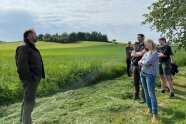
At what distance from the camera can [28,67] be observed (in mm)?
Result: 8312

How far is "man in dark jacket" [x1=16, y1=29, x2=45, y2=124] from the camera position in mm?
8305

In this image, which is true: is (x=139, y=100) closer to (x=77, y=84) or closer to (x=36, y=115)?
(x=36, y=115)

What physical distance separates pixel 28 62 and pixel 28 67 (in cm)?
14

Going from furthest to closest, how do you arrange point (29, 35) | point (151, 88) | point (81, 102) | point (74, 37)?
point (74, 37)
point (81, 102)
point (151, 88)
point (29, 35)

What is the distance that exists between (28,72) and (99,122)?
2.05 meters

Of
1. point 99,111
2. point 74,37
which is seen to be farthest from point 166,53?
point 74,37

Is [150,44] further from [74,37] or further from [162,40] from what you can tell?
[74,37]

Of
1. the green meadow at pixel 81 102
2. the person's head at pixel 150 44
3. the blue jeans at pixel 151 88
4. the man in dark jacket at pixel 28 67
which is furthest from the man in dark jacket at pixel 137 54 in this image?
the man in dark jacket at pixel 28 67

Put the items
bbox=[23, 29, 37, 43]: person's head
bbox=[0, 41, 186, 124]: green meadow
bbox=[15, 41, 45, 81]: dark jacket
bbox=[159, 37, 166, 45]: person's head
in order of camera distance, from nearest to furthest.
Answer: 1. bbox=[15, 41, 45, 81]: dark jacket
2. bbox=[23, 29, 37, 43]: person's head
3. bbox=[0, 41, 186, 124]: green meadow
4. bbox=[159, 37, 166, 45]: person's head

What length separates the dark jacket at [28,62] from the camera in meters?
8.28

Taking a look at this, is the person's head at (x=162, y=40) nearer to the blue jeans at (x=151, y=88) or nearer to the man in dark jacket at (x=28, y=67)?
the blue jeans at (x=151, y=88)

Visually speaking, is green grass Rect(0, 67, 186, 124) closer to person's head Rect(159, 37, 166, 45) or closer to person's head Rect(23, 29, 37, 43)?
person's head Rect(159, 37, 166, 45)

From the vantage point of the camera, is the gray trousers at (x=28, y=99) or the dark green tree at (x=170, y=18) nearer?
the gray trousers at (x=28, y=99)

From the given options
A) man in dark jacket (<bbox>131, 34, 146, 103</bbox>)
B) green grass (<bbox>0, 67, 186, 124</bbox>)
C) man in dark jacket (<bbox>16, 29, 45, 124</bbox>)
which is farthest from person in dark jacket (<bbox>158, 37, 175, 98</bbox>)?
man in dark jacket (<bbox>16, 29, 45, 124</bbox>)
